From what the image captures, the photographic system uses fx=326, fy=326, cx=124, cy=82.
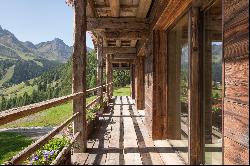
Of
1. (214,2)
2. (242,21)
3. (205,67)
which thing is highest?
(214,2)

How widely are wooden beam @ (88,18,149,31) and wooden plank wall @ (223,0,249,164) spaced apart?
5.75m

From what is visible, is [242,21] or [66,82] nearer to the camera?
[242,21]

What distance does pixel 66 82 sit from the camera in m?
81.0

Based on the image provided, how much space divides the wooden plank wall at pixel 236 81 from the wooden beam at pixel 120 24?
5747mm

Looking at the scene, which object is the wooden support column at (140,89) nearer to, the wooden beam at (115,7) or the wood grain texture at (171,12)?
the wooden beam at (115,7)

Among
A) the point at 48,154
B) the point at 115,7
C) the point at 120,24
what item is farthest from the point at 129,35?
the point at 48,154

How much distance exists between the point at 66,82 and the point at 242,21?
80.1m

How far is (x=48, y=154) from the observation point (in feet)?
14.4

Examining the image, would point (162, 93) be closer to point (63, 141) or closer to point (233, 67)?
point (63, 141)

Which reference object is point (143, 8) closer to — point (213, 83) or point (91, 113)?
point (91, 113)

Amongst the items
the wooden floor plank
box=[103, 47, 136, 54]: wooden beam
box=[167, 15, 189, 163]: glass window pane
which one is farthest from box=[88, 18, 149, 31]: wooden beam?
box=[103, 47, 136, 54]: wooden beam

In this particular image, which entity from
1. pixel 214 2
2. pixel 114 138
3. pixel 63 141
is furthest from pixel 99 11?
pixel 214 2

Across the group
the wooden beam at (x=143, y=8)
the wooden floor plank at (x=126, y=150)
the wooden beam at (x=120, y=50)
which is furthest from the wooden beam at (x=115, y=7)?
the wooden beam at (x=120, y=50)

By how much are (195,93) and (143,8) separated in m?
3.55
